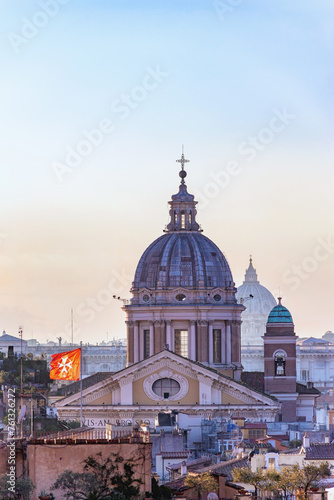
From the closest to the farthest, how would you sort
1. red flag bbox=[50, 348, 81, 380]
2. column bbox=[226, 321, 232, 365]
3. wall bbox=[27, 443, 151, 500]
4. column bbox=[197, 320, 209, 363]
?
wall bbox=[27, 443, 151, 500], red flag bbox=[50, 348, 81, 380], column bbox=[197, 320, 209, 363], column bbox=[226, 321, 232, 365]

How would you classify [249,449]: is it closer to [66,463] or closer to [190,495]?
[190,495]

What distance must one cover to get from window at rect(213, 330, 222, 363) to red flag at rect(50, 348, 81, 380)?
163 feet

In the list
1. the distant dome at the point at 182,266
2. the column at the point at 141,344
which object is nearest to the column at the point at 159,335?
the column at the point at 141,344

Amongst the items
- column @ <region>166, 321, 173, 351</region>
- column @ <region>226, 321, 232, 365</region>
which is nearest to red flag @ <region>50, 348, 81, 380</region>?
column @ <region>166, 321, 173, 351</region>

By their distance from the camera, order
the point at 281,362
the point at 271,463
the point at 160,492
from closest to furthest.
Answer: the point at 160,492
the point at 271,463
the point at 281,362

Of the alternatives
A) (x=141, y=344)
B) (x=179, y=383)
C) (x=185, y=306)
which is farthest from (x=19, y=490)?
(x=141, y=344)

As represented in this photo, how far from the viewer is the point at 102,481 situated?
66.6 m

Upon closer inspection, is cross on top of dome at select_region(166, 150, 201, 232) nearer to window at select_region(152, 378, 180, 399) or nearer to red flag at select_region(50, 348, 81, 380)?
window at select_region(152, 378, 180, 399)

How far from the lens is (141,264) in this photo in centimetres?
14050

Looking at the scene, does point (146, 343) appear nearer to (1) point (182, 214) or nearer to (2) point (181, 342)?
(2) point (181, 342)

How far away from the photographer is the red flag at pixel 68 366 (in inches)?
3435

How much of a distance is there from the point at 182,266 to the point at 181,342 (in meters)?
5.01

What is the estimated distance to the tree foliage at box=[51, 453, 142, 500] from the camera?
6569 centimetres

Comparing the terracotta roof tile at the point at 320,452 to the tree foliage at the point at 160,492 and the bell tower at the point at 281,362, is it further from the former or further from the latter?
the bell tower at the point at 281,362
